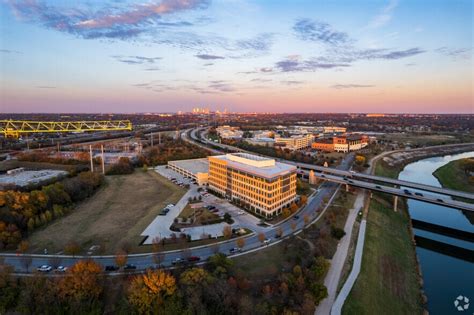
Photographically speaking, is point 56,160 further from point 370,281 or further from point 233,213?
point 370,281

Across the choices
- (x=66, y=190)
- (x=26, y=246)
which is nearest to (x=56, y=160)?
(x=66, y=190)

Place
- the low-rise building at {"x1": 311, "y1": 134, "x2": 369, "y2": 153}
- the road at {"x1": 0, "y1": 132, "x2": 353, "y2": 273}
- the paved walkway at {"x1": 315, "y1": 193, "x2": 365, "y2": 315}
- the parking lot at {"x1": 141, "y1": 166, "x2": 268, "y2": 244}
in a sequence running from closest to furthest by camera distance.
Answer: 1. the paved walkway at {"x1": 315, "y1": 193, "x2": 365, "y2": 315}
2. the road at {"x1": 0, "y1": 132, "x2": 353, "y2": 273}
3. the parking lot at {"x1": 141, "y1": 166, "x2": 268, "y2": 244}
4. the low-rise building at {"x1": 311, "y1": 134, "x2": 369, "y2": 153}

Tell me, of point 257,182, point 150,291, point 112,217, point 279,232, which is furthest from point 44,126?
point 150,291

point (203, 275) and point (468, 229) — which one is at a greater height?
point (203, 275)

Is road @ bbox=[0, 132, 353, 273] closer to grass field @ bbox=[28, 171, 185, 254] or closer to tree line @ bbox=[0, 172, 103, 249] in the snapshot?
grass field @ bbox=[28, 171, 185, 254]

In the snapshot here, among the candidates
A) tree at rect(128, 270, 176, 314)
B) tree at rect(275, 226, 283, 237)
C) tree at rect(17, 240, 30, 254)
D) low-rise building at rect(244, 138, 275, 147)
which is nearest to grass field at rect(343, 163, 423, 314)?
tree at rect(275, 226, 283, 237)
